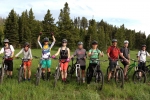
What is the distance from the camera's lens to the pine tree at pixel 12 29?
59.1 m

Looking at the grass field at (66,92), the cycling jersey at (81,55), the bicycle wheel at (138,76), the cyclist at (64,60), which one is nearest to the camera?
the grass field at (66,92)

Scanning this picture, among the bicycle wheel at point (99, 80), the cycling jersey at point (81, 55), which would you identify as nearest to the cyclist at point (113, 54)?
the bicycle wheel at point (99, 80)

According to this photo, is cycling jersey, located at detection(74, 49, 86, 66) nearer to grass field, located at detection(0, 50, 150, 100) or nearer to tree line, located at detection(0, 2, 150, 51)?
grass field, located at detection(0, 50, 150, 100)

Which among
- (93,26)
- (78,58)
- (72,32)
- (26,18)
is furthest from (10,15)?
(78,58)

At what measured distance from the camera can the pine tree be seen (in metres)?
59.1

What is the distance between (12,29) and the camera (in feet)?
195

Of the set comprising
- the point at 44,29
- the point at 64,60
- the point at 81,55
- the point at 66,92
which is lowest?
the point at 66,92

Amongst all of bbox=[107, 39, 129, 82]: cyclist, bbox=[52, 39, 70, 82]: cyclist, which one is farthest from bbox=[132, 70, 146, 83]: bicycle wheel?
bbox=[52, 39, 70, 82]: cyclist

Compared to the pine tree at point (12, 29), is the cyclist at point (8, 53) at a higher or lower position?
lower

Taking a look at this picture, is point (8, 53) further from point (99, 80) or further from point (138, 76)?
point (138, 76)

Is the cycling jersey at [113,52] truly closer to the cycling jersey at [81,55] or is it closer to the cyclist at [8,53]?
the cycling jersey at [81,55]

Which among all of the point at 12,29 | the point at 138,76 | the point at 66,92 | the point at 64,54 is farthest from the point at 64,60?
the point at 12,29

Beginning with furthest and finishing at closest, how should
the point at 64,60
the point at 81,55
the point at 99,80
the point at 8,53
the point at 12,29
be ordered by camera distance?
the point at 12,29, the point at 81,55, the point at 8,53, the point at 64,60, the point at 99,80

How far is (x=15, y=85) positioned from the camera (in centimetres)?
826
